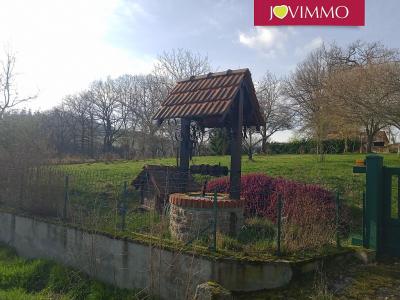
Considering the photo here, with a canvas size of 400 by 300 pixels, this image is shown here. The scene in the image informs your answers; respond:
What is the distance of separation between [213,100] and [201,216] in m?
2.65

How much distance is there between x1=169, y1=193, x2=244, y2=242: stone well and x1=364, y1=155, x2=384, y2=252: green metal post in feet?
8.12

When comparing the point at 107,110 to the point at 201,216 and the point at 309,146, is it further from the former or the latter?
the point at 201,216

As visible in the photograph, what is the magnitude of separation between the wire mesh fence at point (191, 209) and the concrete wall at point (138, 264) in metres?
0.36

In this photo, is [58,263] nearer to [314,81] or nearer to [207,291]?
[207,291]

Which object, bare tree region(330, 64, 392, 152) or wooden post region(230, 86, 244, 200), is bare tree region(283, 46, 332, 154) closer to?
bare tree region(330, 64, 392, 152)

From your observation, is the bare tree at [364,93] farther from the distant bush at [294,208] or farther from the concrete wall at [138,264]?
the concrete wall at [138,264]

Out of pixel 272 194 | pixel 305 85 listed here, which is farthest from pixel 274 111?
pixel 272 194

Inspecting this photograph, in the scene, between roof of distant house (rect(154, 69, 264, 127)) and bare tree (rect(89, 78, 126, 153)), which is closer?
roof of distant house (rect(154, 69, 264, 127))

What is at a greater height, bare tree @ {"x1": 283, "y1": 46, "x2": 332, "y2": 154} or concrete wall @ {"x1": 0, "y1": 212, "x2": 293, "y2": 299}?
bare tree @ {"x1": 283, "y1": 46, "x2": 332, "y2": 154}

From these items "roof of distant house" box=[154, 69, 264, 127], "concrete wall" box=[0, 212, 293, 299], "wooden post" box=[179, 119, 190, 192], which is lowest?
"concrete wall" box=[0, 212, 293, 299]

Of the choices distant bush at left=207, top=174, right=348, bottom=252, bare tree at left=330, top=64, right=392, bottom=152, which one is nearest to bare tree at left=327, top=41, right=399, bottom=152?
bare tree at left=330, top=64, right=392, bottom=152

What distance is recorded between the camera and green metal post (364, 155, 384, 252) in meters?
7.93

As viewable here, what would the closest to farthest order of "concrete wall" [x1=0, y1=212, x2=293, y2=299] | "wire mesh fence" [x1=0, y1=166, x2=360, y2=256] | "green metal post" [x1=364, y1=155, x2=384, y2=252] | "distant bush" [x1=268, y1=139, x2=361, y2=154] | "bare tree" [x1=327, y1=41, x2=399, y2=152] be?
"concrete wall" [x1=0, y1=212, x2=293, y2=299] → "wire mesh fence" [x1=0, y1=166, x2=360, y2=256] → "green metal post" [x1=364, y1=155, x2=384, y2=252] → "bare tree" [x1=327, y1=41, x2=399, y2=152] → "distant bush" [x1=268, y1=139, x2=361, y2=154]

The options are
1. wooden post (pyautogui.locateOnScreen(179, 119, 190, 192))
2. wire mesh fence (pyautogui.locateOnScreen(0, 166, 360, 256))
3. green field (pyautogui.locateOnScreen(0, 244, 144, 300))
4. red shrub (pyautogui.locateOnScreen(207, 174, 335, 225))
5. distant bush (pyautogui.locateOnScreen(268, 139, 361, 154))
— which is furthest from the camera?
distant bush (pyautogui.locateOnScreen(268, 139, 361, 154))
